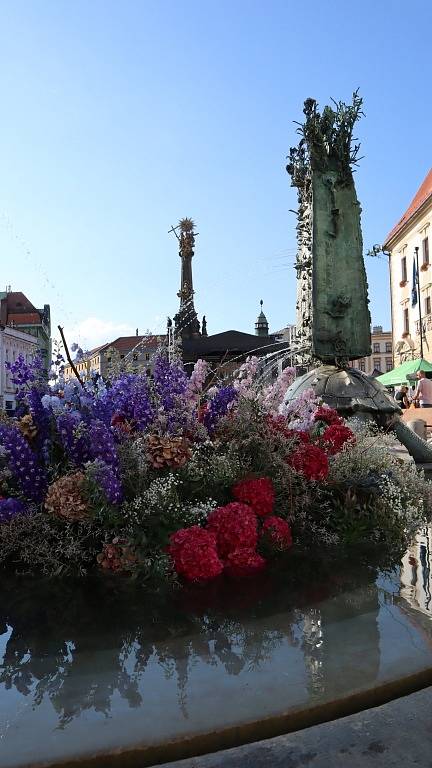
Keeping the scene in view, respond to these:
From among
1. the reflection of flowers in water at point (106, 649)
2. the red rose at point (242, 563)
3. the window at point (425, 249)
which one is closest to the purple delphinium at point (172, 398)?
the red rose at point (242, 563)

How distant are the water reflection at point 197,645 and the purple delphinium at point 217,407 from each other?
1192 mm

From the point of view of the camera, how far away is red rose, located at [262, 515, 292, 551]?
163 inches

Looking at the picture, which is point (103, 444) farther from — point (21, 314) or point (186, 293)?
point (21, 314)

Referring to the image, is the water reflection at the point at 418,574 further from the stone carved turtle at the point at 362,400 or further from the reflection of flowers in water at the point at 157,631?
the stone carved turtle at the point at 362,400

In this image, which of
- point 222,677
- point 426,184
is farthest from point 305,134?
point 426,184

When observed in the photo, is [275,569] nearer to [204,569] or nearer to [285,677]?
[204,569]

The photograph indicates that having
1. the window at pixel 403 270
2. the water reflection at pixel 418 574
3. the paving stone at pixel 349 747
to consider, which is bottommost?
the paving stone at pixel 349 747

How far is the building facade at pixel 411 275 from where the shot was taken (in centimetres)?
4053

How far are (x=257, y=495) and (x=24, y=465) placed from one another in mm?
1426

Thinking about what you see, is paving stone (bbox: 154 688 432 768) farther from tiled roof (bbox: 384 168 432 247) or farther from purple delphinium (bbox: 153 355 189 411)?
tiled roof (bbox: 384 168 432 247)

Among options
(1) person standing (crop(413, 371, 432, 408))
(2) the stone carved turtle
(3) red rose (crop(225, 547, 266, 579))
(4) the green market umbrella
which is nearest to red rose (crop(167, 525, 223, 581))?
(3) red rose (crop(225, 547, 266, 579))

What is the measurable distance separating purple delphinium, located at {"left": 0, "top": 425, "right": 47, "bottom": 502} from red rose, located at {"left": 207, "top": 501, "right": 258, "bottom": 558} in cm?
107

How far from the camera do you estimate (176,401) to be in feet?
14.4

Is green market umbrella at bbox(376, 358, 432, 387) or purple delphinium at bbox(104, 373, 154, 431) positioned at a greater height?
green market umbrella at bbox(376, 358, 432, 387)
